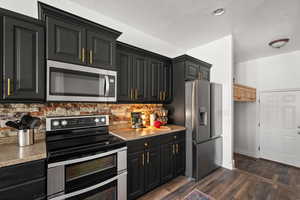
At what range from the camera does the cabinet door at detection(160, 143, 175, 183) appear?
2176mm

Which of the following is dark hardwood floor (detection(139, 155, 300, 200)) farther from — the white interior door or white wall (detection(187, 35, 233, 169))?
the white interior door

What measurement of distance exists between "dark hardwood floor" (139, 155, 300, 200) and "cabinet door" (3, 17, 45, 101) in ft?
7.01

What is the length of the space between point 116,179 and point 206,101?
213cm

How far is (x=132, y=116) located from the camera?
245cm

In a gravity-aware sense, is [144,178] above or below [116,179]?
below

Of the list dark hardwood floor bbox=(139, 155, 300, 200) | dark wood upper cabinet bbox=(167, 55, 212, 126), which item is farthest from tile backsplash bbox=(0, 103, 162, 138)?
dark hardwood floor bbox=(139, 155, 300, 200)

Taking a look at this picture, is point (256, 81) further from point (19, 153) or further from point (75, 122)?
point (19, 153)

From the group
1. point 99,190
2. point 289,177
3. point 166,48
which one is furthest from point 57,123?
point 289,177

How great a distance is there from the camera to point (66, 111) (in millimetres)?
1809

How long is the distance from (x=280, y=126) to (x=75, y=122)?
5.06 metres

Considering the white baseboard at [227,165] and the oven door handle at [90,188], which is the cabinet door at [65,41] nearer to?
the oven door handle at [90,188]

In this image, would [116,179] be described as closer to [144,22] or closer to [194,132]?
[194,132]

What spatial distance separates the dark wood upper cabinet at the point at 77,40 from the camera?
139cm

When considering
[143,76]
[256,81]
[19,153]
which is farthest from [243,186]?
[19,153]
